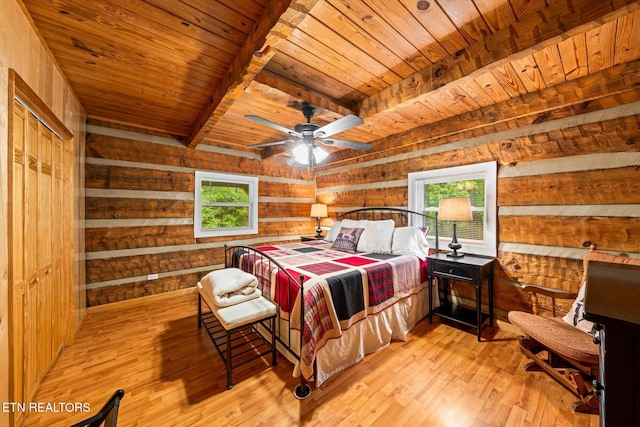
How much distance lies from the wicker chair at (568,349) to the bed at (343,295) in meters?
0.97

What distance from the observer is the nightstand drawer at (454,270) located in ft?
8.35

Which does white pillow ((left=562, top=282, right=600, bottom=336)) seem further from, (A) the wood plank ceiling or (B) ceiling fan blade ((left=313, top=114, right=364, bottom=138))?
(B) ceiling fan blade ((left=313, top=114, right=364, bottom=138))

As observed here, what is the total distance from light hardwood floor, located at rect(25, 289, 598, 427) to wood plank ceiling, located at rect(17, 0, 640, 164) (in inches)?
92.6

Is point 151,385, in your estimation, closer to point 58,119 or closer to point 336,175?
point 58,119

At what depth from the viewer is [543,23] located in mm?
1503

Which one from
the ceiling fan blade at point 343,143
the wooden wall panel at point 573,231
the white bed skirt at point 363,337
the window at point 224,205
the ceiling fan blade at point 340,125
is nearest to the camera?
the white bed skirt at point 363,337

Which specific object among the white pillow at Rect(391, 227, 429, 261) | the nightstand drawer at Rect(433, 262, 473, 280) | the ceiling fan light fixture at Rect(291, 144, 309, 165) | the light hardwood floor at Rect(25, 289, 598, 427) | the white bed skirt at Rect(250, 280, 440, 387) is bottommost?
the light hardwood floor at Rect(25, 289, 598, 427)

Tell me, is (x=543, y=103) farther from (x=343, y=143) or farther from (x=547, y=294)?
(x=343, y=143)

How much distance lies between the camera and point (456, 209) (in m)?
2.65

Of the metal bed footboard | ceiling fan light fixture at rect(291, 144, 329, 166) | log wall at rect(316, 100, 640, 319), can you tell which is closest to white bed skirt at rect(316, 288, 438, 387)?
the metal bed footboard

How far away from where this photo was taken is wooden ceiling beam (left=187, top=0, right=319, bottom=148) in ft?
4.25

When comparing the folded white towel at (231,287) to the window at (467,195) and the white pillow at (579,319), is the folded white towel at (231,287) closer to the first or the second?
the window at (467,195)

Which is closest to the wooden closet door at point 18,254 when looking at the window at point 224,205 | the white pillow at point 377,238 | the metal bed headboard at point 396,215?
A: the window at point 224,205

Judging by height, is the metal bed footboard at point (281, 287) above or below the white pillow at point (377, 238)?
below
